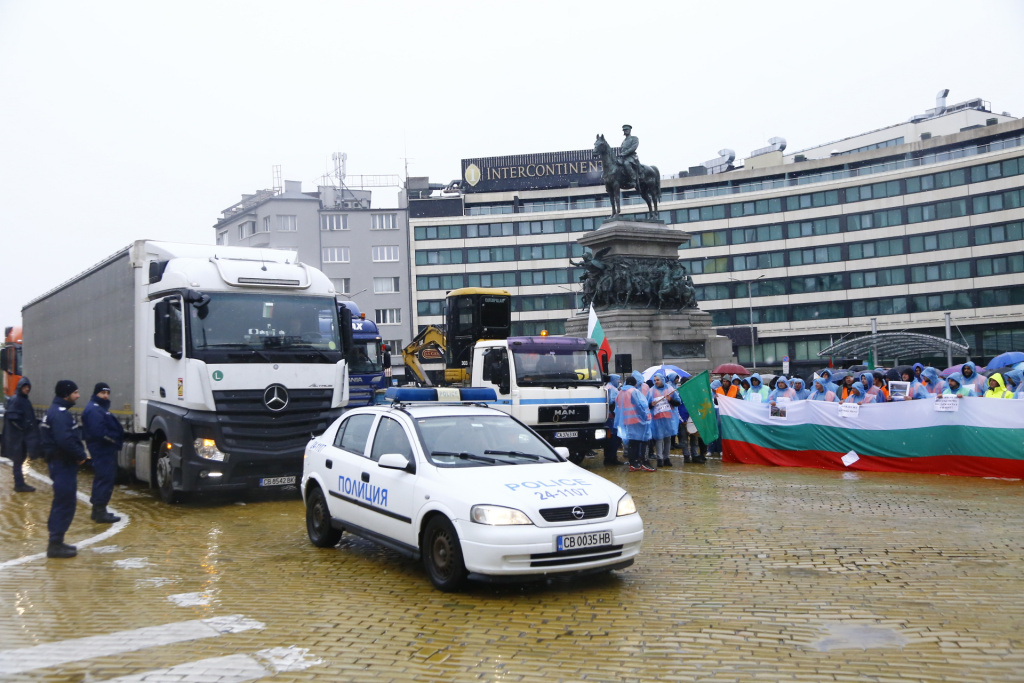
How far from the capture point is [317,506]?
9.48 m

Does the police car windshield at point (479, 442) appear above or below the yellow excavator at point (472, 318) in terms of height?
below

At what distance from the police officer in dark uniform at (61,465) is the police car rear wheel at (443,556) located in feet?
13.7

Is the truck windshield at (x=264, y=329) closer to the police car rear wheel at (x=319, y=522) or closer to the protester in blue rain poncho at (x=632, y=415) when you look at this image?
the police car rear wheel at (x=319, y=522)

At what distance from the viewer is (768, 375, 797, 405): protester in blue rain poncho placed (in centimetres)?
1802

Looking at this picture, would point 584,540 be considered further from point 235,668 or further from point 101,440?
point 101,440

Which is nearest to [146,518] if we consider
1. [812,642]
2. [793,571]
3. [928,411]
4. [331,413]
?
[331,413]

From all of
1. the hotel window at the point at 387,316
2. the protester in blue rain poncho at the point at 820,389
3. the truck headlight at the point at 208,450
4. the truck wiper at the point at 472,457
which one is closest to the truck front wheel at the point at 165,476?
the truck headlight at the point at 208,450

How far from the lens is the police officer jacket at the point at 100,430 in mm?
10516

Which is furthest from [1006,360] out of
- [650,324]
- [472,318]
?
[472,318]

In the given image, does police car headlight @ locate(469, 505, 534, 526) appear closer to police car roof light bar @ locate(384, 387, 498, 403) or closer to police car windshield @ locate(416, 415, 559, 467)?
police car windshield @ locate(416, 415, 559, 467)

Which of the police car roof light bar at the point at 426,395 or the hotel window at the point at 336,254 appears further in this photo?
the hotel window at the point at 336,254

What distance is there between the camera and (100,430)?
10562mm

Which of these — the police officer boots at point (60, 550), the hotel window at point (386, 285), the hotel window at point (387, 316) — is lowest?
the police officer boots at point (60, 550)

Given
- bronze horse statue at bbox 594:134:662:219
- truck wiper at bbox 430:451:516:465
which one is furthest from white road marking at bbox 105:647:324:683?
bronze horse statue at bbox 594:134:662:219
